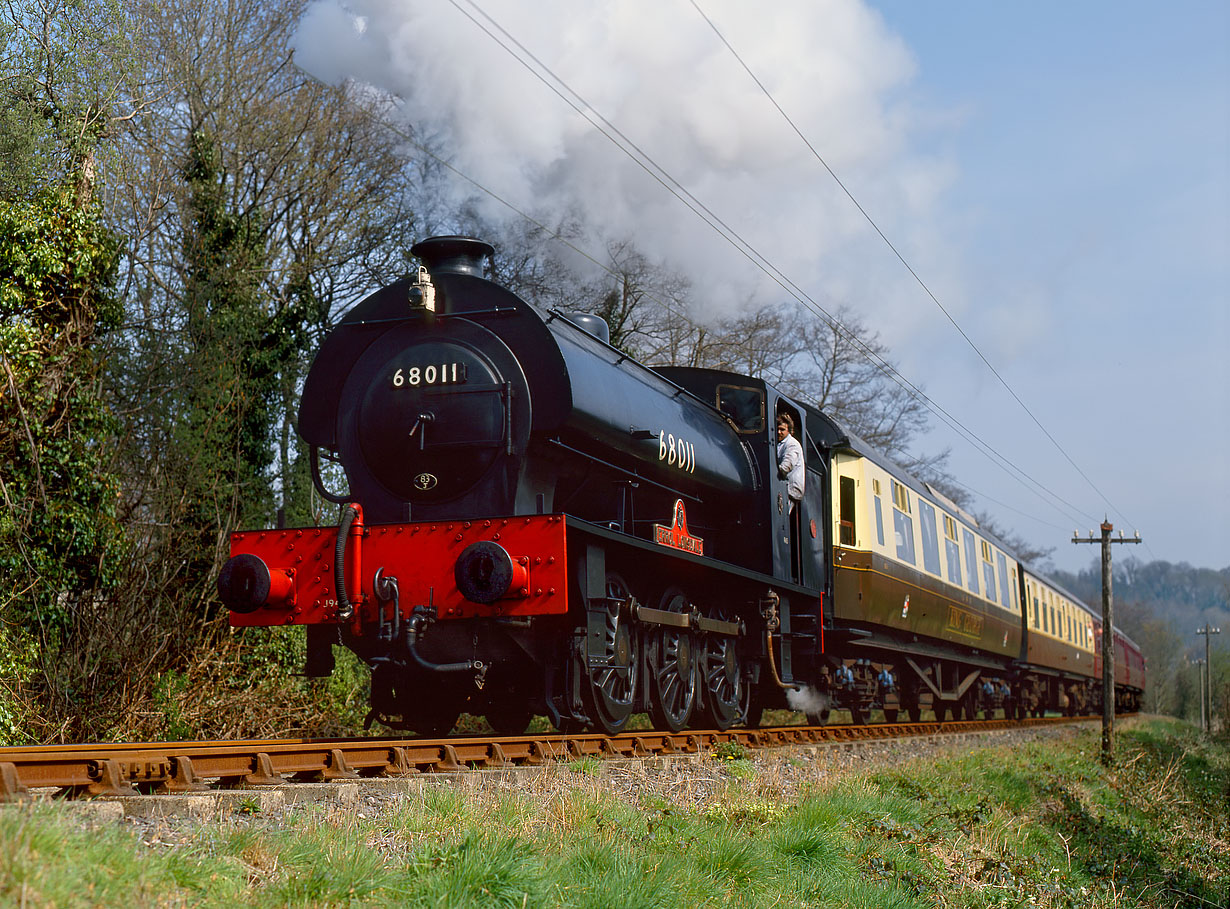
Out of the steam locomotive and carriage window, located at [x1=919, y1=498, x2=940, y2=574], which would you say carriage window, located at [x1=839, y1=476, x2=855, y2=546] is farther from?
carriage window, located at [x1=919, y1=498, x2=940, y2=574]

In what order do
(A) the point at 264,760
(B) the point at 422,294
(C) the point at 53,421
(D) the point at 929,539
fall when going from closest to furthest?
(A) the point at 264,760, (B) the point at 422,294, (C) the point at 53,421, (D) the point at 929,539

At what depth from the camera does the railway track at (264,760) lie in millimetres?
4574

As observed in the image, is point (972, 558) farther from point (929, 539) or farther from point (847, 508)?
point (847, 508)

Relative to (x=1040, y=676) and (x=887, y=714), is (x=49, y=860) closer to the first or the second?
(x=887, y=714)

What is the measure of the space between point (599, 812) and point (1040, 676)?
23.6 metres

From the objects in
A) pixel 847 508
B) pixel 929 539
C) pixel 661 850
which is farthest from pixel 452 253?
pixel 929 539

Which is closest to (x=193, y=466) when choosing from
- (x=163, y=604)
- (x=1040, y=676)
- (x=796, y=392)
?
(x=163, y=604)

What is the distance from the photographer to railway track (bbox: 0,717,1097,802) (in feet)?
15.0

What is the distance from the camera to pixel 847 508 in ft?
43.0

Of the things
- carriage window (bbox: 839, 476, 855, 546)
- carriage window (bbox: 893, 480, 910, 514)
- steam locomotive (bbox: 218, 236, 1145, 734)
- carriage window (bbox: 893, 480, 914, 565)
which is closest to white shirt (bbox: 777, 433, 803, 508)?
steam locomotive (bbox: 218, 236, 1145, 734)

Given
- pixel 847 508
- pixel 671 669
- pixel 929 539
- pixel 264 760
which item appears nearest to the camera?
pixel 264 760

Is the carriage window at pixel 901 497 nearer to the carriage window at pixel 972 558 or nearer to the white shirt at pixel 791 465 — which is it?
the white shirt at pixel 791 465

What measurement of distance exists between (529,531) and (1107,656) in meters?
20.2

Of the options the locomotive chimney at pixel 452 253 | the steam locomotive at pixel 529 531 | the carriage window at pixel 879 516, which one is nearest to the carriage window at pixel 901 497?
the carriage window at pixel 879 516
